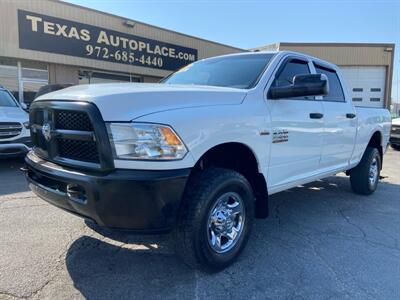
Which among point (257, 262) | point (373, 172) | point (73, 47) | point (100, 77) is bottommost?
point (257, 262)

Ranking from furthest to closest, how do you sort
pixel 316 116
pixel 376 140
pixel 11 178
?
1. pixel 11 178
2. pixel 376 140
3. pixel 316 116

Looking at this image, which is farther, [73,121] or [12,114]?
[12,114]

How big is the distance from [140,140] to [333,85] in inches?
141

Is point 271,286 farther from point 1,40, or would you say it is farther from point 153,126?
point 1,40

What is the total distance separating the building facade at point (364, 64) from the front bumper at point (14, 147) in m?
22.6

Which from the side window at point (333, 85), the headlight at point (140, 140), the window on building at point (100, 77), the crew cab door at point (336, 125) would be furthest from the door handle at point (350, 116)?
the window on building at point (100, 77)

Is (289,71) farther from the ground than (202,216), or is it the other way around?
(289,71)

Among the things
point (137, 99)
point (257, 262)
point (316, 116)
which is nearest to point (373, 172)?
point (316, 116)

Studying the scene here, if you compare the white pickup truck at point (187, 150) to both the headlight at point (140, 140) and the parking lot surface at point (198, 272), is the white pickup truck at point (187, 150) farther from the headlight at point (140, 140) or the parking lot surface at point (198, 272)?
the parking lot surface at point (198, 272)

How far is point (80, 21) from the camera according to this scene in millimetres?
13930

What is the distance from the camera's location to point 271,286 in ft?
9.19

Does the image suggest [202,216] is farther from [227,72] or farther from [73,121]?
[227,72]

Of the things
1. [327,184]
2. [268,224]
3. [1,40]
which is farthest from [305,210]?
[1,40]

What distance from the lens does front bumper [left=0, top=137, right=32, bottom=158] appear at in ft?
23.4
